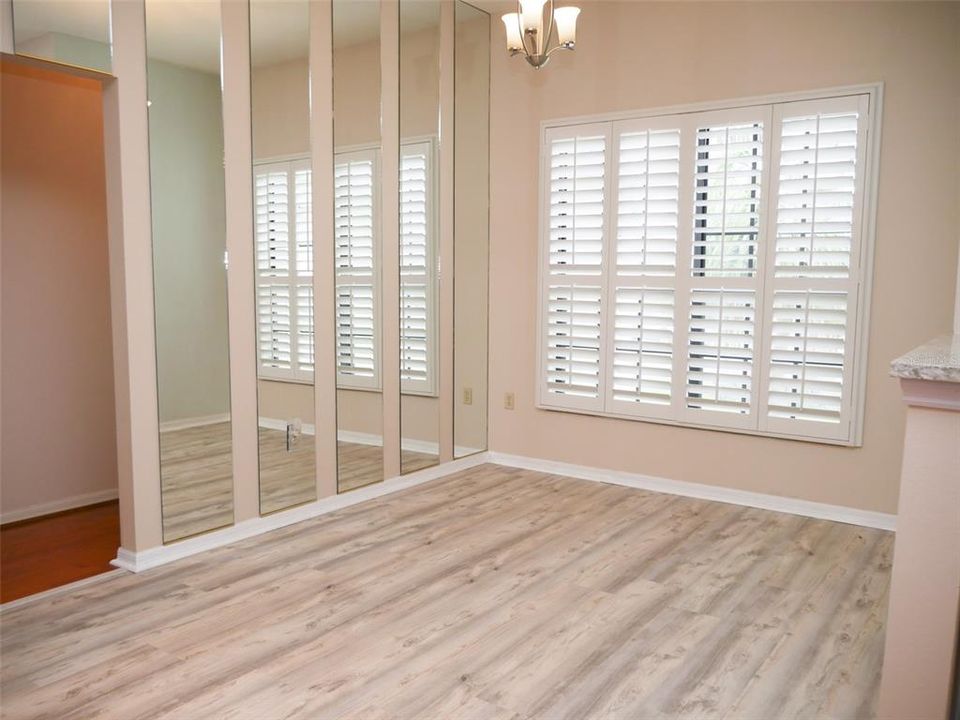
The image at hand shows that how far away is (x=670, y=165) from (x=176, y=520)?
3122mm

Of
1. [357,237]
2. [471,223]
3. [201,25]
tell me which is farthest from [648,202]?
[201,25]

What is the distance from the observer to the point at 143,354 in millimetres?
3129

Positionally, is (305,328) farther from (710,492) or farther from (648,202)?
(710,492)

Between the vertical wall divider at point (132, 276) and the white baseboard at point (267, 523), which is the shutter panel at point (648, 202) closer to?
the white baseboard at point (267, 523)

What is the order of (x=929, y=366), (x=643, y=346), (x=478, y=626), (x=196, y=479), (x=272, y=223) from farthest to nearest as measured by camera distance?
(x=643, y=346) < (x=272, y=223) < (x=196, y=479) < (x=478, y=626) < (x=929, y=366)

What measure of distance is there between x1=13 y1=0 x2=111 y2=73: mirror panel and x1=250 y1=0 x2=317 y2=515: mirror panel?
2.28ft

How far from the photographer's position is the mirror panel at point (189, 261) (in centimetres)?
313

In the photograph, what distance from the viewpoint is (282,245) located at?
366cm

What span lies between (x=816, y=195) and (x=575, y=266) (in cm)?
140

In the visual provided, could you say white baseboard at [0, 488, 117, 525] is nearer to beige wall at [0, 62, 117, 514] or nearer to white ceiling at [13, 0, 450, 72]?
beige wall at [0, 62, 117, 514]

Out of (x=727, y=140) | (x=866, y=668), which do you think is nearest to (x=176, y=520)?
(x=866, y=668)

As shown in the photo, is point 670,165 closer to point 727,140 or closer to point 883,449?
point 727,140

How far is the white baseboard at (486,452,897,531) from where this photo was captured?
152 inches

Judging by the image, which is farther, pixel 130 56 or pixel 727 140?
pixel 727 140
